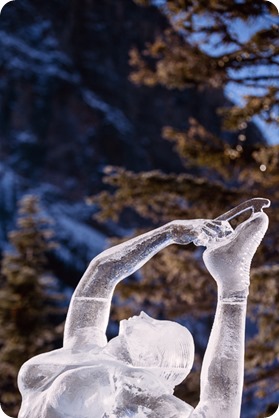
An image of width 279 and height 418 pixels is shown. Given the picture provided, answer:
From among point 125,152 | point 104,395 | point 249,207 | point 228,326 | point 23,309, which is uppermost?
point 125,152

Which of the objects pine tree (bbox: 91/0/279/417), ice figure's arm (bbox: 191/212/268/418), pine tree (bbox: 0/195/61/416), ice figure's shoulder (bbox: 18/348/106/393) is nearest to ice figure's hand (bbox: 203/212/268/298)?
ice figure's arm (bbox: 191/212/268/418)

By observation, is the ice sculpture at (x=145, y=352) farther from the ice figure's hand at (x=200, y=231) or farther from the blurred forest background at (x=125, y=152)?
the blurred forest background at (x=125, y=152)

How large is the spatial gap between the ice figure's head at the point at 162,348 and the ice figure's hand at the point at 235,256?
0.12m

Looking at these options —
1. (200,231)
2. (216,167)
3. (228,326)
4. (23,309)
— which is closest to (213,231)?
(200,231)

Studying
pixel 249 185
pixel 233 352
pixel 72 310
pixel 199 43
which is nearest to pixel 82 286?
pixel 72 310

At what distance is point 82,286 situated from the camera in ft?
4.07

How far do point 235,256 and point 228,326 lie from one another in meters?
0.13

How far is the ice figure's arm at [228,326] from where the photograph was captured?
1086 millimetres

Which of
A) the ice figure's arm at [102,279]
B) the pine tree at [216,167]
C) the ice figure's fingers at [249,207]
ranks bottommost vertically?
the ice figure's arm at [102,279]

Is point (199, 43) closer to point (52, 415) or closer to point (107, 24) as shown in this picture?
point (52, 415)

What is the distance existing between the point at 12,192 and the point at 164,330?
7.56 metres

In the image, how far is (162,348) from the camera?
3.76 feet

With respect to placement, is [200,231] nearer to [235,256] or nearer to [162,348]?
[235,256]

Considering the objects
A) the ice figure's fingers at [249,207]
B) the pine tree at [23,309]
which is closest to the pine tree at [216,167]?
the pine tree at [23,309]
